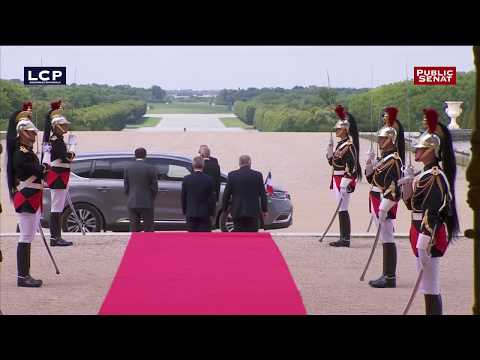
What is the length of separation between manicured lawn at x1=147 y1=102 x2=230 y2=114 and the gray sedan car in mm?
64060

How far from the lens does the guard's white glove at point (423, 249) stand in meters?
10.1

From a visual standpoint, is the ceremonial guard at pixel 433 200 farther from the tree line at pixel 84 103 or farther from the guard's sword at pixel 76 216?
the tree line at pixel 84 103

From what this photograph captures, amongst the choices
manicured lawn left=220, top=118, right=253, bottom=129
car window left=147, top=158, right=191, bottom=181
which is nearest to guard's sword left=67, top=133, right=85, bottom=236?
car window left=147, top=158, right=191, bottom=181

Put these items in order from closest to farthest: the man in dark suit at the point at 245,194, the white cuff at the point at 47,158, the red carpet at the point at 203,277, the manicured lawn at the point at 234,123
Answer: the red carpet at the point at 203,277 < the man in dark suit at the point at 245,194 < the white cuff at the point at 47,158 < the manicured lawn at the point at 234,123

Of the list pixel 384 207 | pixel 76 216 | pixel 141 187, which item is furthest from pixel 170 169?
pixel 384 207

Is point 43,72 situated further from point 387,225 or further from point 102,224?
point 387,225

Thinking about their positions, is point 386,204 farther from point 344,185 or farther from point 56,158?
point 56,158

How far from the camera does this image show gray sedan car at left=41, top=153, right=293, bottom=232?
1733 centimetres

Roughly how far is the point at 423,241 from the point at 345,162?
577 centimetres

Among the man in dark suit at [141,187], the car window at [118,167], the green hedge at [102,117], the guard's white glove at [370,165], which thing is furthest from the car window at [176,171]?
the green hedge at [102,117]

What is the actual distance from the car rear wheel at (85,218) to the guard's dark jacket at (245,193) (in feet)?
11.2

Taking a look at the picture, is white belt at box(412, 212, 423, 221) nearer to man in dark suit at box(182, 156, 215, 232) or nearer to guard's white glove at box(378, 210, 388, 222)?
guard's white glove at box(378, 210, 388, 222)

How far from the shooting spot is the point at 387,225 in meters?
13.0

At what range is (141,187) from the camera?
1588cm
